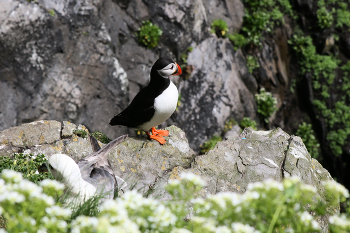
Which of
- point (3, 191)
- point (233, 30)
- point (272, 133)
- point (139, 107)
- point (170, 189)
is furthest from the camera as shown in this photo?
point (233, 30)

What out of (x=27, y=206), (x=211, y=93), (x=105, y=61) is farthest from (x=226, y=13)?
(x=27, y=206)

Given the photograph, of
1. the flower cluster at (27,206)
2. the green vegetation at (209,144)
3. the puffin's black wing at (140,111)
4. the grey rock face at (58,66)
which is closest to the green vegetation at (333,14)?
the green vegetation at (209,144)

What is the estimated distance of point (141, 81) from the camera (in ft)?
28.8

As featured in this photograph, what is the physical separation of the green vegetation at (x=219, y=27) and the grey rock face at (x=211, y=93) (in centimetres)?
21

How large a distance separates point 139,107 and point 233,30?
7.11 metres

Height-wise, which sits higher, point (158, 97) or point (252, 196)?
point (252, 196)

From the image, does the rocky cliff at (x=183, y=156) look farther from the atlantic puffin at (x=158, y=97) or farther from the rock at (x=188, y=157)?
the atlantic puffin at (x=158, y=97)

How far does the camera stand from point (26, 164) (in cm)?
342

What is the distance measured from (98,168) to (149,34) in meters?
6.02

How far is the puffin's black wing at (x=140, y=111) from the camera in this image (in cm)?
400

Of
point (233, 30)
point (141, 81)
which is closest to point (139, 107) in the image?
point (141, 81)

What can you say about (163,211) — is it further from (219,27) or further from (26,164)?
(219,27)

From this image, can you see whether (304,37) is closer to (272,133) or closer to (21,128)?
(272,133)

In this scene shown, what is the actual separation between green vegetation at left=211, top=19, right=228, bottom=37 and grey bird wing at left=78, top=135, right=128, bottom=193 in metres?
6.98
